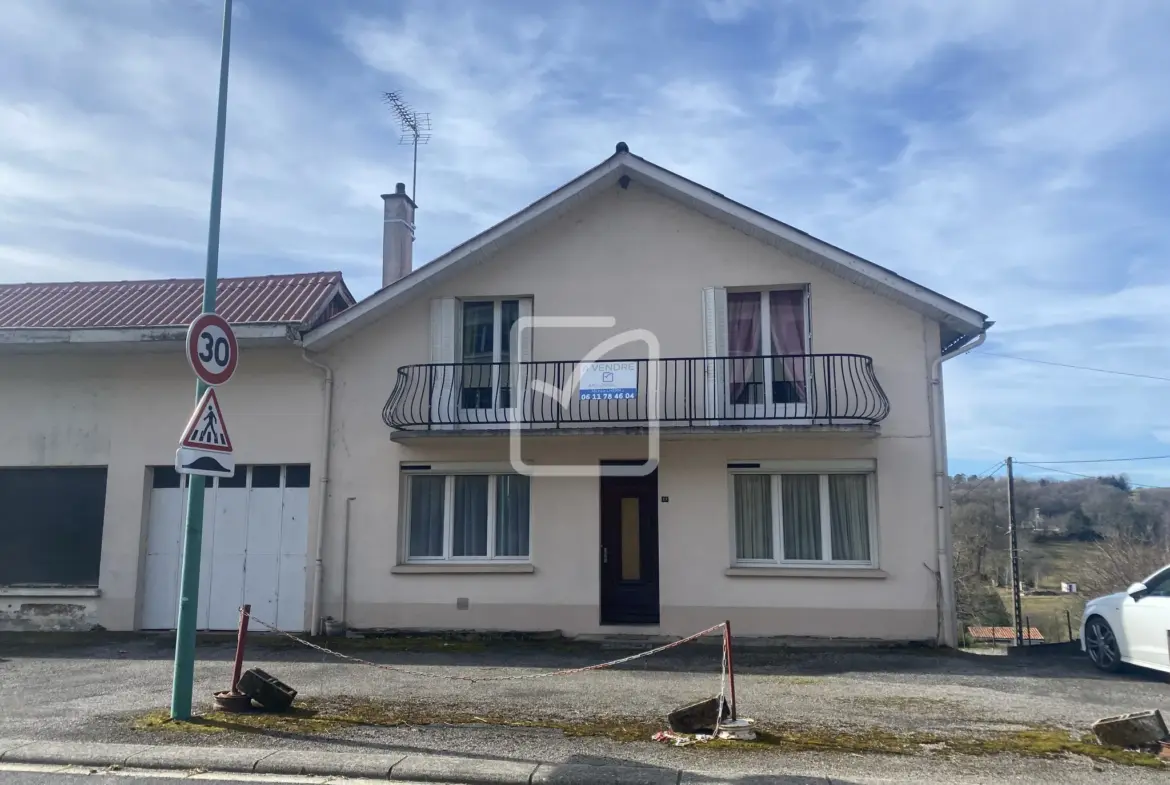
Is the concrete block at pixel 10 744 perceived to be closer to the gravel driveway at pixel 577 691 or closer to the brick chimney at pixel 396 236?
the gravel driveway at pixel 577 691

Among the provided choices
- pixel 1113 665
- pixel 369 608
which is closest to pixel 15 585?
pixel 369 608

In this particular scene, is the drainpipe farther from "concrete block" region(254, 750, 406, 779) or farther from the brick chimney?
"concrete block" region(254, 750, 406, 779)

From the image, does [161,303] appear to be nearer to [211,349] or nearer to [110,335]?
[110,335]

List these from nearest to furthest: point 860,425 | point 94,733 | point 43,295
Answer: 1. point 94,733
2. point 860,425
3. point 43,295

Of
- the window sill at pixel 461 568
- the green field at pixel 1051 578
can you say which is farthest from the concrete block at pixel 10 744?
the green field at pixel 1051 578

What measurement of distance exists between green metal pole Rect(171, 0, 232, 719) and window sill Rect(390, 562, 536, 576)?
5.06 metres

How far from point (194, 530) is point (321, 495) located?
5326 mm

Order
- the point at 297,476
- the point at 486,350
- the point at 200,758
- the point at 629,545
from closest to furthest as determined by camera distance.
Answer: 1. the point at 200,758
2. the point at 629,545
3. the point at 297,476
4. the point at 486,350

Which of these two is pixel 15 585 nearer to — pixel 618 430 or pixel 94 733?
pixel 94 733

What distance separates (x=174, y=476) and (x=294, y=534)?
216 cm

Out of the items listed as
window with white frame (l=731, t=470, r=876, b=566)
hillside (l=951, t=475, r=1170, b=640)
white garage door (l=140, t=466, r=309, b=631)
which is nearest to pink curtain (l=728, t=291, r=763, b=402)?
window with white frame (l=731, t=470, r=876, b=566)

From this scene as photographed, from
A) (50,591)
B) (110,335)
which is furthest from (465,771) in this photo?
(50,591)

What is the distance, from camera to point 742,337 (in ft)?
40.8

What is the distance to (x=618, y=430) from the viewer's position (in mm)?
11531
